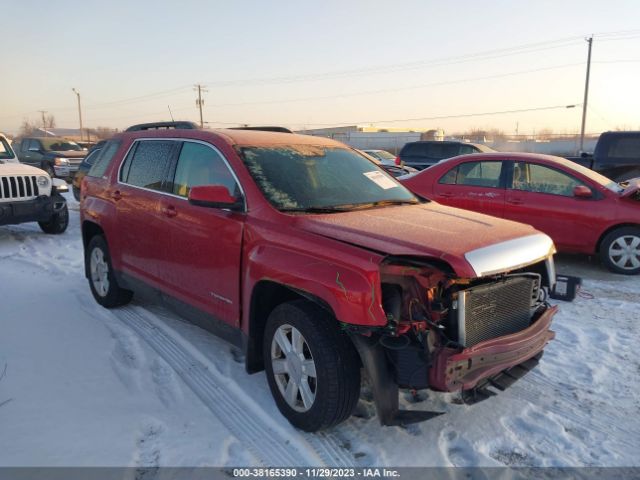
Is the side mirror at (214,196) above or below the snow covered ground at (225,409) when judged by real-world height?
above

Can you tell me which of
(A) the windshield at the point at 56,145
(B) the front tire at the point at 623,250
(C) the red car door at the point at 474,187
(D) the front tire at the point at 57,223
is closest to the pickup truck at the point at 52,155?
(A) the windshield at the point at 56,145

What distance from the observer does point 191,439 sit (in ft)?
9.87

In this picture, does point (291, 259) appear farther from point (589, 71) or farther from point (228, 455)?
point (589, 71)

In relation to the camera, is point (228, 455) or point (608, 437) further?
point (608, 437)

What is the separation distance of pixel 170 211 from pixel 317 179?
1.29 metres

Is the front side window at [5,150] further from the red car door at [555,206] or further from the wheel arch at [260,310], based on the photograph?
the red car door at [555,206]

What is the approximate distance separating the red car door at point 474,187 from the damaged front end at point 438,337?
4688mm

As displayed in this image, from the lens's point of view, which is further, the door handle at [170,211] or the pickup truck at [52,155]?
the pickup truck at [52,155]

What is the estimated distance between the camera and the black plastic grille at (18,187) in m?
8.57

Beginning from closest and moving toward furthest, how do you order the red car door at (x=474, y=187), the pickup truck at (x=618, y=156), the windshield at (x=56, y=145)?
the red car door at (x=474, y=187) → the pickup truck at (x=618, y=156) → the windshield at (x=56, y=145)

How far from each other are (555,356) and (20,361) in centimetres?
440

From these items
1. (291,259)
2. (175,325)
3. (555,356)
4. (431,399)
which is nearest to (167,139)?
(175,325)

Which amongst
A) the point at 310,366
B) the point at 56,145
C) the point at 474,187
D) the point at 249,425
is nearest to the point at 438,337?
the point at 310,366

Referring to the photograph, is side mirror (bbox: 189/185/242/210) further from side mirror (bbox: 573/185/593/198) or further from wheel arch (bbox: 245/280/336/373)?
side mirror (bbox: 573/185/593/198)
